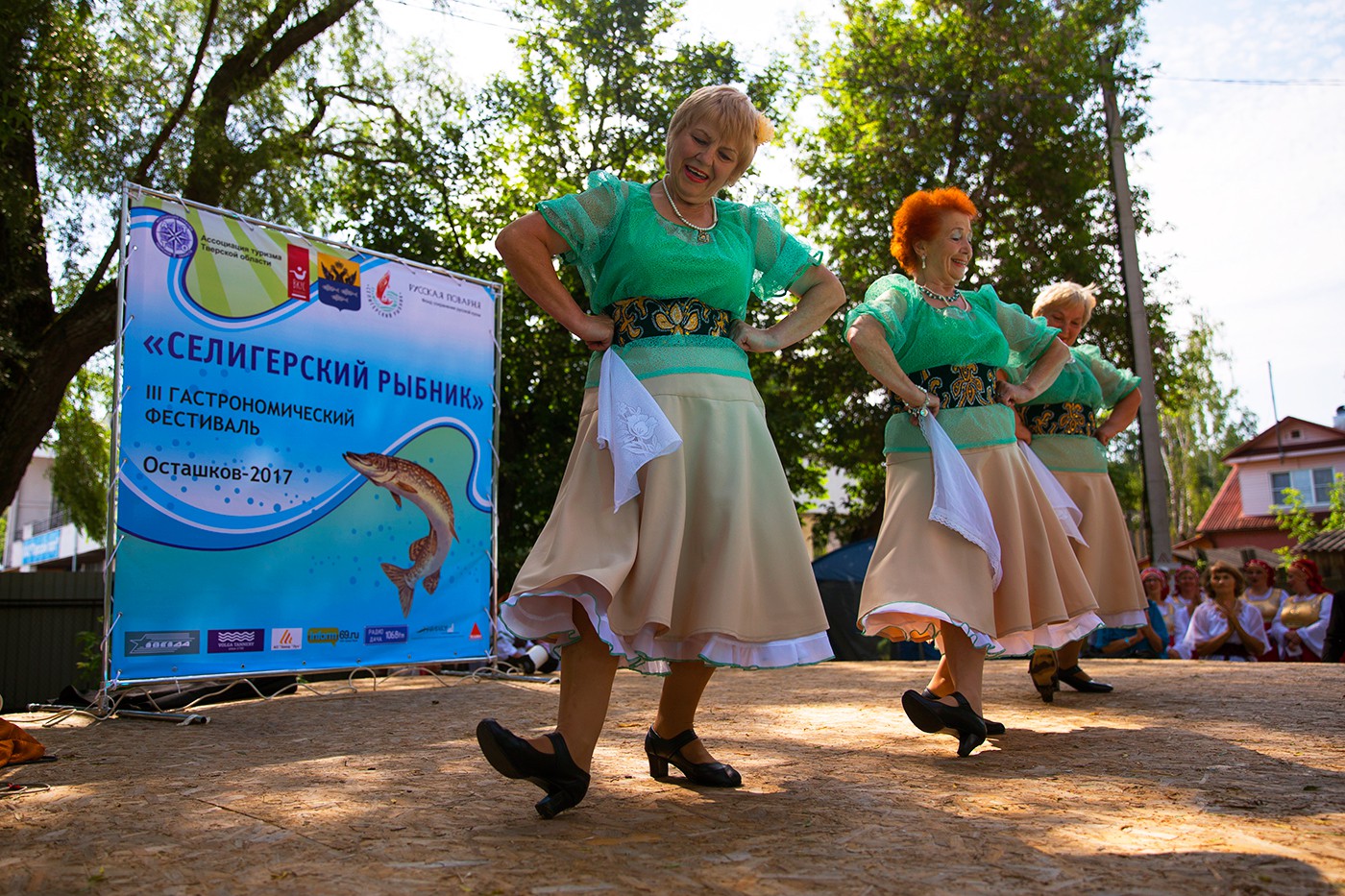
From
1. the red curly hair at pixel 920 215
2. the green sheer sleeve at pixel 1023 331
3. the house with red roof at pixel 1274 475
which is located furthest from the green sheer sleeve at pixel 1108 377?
the house with red roof at pixel 1274 475

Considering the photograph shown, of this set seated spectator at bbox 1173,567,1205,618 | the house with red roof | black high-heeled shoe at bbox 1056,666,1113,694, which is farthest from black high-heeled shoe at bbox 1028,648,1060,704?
the house with red roof

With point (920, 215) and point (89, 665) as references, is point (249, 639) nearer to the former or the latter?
point (89, 665)

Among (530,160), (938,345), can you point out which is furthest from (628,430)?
(530,160)

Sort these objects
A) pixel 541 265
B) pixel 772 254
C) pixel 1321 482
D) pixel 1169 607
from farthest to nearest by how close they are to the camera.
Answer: pixel 1321 482, pixel 1169 607, pixel 772 254, pixel 541 265

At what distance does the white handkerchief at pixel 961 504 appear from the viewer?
11.7 feet

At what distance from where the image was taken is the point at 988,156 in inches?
701

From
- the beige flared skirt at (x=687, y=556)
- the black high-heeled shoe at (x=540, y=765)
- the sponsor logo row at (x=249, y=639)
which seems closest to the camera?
the black high-heeled shoe at (x=540, y=765)

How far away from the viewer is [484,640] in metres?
7.24

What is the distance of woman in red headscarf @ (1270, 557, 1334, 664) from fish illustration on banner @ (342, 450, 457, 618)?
21.5 ft

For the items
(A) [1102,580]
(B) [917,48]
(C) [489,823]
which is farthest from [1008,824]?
(B) [917,48]

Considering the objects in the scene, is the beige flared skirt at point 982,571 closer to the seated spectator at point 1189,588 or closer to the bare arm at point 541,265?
the bare arm at point 541,265

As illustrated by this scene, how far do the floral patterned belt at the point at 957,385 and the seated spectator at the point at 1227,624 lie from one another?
539cm

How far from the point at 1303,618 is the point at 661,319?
775 centimetres

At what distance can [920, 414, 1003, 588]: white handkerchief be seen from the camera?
356cm
